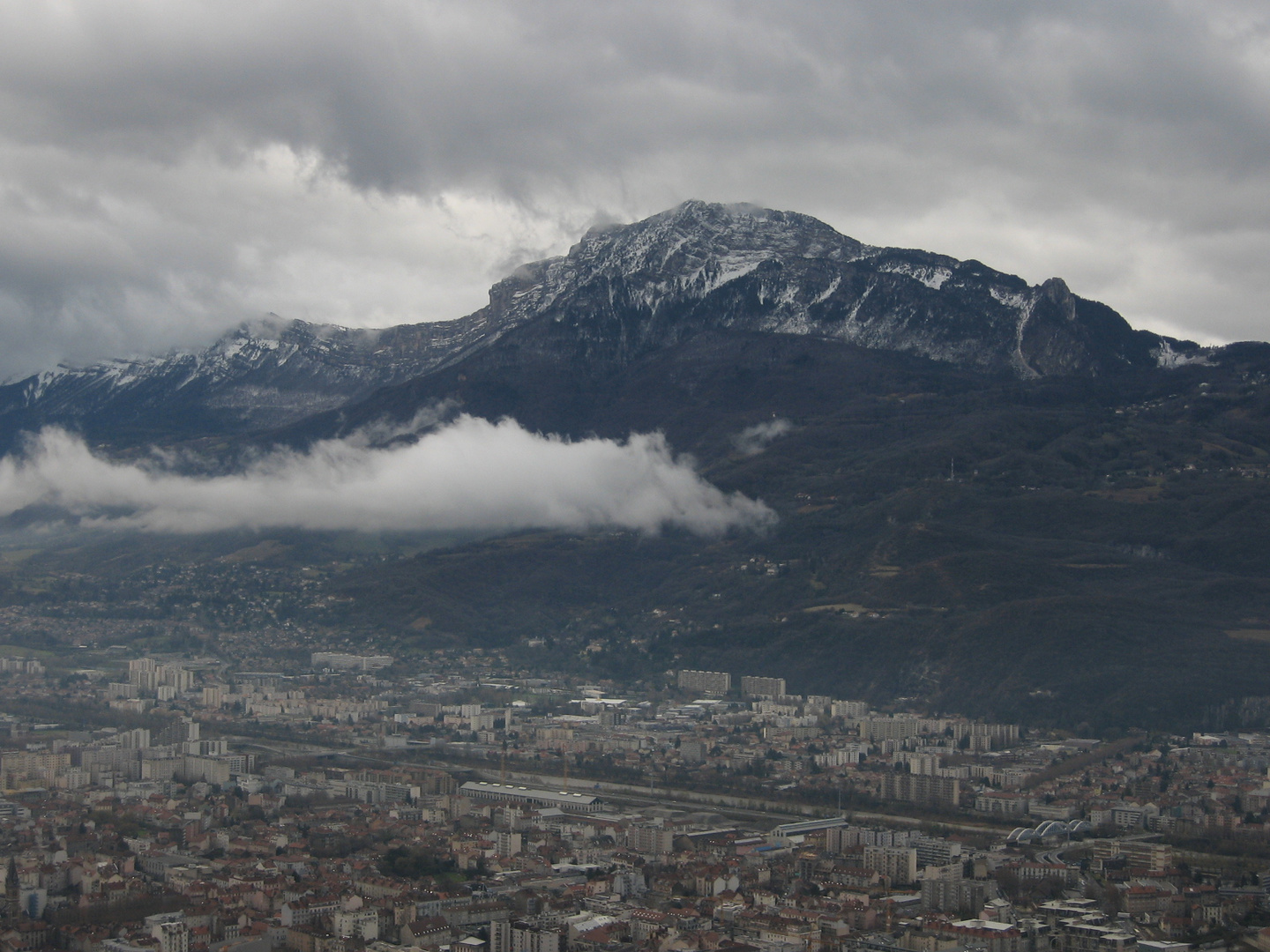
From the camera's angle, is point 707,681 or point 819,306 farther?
point 819,306

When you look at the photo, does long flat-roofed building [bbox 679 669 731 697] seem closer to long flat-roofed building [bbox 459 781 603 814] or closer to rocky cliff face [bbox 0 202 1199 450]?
long flat-roofed building [bbox 459 781 603 814]

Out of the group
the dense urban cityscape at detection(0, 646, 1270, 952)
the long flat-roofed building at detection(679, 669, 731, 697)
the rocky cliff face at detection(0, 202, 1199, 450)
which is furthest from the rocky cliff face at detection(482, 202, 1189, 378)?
the dense urban cityscape at detection(0, 646, 1270, 952)

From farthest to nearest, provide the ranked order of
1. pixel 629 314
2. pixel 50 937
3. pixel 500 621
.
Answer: pixel 629 314
pixel 500 621
pixel 50 937

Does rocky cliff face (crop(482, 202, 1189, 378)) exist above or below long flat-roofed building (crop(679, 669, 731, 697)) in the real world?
above

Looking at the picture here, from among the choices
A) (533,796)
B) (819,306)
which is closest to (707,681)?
(533,796)

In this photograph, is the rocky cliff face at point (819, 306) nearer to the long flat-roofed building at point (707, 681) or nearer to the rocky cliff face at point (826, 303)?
the rocky cliff face at point (826, 303)

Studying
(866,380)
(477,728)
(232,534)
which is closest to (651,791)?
(477,728)

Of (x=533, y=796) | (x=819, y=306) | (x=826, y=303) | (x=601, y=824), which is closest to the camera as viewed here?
(x=601, y=824)

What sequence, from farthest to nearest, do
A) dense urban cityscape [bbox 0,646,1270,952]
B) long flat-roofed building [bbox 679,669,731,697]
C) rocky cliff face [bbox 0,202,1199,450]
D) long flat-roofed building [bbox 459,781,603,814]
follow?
rocky cliff face [bbox 0,202,1199,450], long flat-roofed building [bbox 679,669,731,697], long flat-roofed building [bbox 459,781,603,814], dense urban cityscape [bbox 0,646,1270,952]

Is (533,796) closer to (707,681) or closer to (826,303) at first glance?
(707,681)

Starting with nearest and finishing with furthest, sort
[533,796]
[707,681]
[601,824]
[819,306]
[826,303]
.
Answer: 1. [601,824]
2. [533,796]
3. [707,681]
4. [819,306]
5. [826,303]

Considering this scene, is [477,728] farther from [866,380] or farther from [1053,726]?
[866,380]
